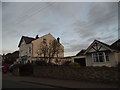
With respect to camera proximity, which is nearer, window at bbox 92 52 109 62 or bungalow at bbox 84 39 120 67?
bungalow at bbox 84 39 120 67

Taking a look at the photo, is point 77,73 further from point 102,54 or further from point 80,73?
point 102,54

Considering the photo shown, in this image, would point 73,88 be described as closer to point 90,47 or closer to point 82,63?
point 90,47

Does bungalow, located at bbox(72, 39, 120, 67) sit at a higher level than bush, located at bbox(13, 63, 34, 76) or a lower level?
higher

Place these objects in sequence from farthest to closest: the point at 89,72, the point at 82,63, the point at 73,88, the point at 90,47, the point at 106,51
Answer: the point at 82,63 → the point at 90,47 → the point at 106,51 → the point at 89,72 → the point at 73,88

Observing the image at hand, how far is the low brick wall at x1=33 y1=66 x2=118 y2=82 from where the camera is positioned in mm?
10326

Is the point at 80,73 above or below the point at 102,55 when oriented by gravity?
below

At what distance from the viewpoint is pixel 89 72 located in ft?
38.0

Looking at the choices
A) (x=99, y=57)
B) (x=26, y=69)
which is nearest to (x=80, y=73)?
(x=26, y=69)

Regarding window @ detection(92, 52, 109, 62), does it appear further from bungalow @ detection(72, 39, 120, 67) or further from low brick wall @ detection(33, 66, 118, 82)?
low brick wall @ detection(33, 66, 118, 82)

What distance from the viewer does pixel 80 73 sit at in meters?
12.2

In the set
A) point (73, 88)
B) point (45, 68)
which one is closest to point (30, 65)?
point (45, 68)

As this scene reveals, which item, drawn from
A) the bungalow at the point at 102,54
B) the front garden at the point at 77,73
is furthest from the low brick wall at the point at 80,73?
the bungalow at the point at 102,54

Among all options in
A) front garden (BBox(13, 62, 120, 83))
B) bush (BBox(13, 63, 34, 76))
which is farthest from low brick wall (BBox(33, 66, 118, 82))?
bush (BBox(13, 63, 34, 76))

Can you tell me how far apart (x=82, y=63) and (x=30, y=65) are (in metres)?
12.2
